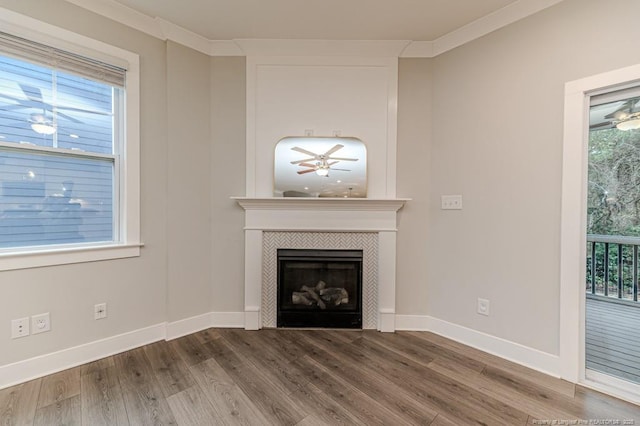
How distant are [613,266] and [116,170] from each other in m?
3.62


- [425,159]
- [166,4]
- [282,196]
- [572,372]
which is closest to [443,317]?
[572,372]

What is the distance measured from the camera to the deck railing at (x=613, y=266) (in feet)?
5.63

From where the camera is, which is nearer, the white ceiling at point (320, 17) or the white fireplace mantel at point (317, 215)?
the white ceiling at point (320, 17)

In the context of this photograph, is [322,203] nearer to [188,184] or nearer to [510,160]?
[188,184]

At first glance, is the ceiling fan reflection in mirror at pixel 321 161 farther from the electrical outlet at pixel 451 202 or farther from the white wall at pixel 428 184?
the electrical outlet at pixel 451 202

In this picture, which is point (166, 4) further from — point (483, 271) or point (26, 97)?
point (483, 271)

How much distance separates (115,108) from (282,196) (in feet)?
4.89

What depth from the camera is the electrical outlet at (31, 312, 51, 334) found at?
181cm

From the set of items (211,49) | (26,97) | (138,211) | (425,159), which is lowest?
(138,211)

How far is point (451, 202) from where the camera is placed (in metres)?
2.42

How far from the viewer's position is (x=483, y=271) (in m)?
2.24

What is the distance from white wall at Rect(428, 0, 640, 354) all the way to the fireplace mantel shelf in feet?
1.40

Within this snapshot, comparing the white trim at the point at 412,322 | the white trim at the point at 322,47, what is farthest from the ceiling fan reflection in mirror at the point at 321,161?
the white trim at the point at 412,322

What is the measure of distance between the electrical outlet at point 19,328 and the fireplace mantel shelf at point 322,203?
1.59 m
